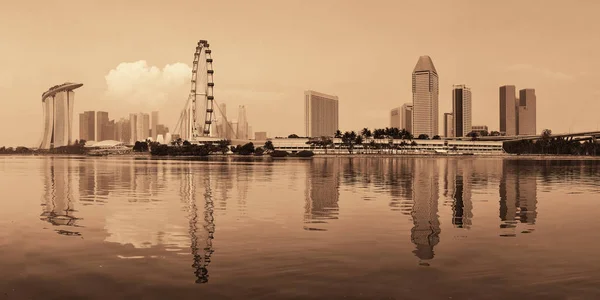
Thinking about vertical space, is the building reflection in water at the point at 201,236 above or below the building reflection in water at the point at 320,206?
above

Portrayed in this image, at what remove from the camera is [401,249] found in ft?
69.2

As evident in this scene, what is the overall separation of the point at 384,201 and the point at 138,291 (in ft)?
90.2

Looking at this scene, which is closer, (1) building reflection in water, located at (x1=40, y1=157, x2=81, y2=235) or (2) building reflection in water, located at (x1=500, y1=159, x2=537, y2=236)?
(2) building reflection in water, located at (x1=500, y1=159, x2=537, y2=236)

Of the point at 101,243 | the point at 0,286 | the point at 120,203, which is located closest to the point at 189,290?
the point at 0,286

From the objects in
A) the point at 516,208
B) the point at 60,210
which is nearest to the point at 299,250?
the point at 60,210

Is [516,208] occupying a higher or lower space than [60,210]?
lower

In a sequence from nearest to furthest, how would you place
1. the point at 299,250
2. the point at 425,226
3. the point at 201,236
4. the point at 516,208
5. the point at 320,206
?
the point at 299,250, the point at 201,236, the point at 425,226, the point at 516,208, the point at 320,206

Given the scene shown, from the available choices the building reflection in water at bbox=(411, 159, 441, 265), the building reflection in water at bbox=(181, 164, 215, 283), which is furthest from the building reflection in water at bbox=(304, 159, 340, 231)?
the building reflection in water at bbox=(181, 164, 215, 283)

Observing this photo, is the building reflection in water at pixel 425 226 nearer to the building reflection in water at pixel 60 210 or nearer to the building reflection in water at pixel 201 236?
the building reflection in water at pixel 201 236

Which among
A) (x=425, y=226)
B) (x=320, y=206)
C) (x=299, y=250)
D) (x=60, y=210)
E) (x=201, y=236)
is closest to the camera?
(x=299, y=250)

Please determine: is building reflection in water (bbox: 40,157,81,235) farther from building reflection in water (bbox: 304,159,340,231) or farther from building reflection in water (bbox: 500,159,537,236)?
building reflection in water (bbox: 500,159,537,236)

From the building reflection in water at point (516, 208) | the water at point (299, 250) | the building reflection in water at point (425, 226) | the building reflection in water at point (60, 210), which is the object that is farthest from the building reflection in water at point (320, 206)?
the building reflection in water at point (60, 210)

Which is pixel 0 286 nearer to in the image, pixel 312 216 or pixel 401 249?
pixel 401 249

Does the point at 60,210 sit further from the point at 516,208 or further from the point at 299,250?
the point at 516,208
